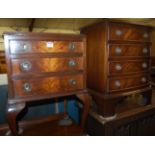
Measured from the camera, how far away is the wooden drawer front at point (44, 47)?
1.03m

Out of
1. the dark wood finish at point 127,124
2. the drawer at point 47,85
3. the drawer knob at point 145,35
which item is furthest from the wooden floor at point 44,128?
the drawer knob at point 145,35

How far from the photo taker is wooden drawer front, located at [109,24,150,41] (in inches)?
50.5

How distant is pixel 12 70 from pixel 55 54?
327 millimetres

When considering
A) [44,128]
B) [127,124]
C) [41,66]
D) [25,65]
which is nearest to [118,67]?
[127,124]

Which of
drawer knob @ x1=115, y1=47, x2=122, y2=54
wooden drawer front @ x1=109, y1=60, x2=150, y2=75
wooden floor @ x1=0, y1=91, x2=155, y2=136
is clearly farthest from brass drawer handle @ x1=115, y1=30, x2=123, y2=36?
wooden floor @ x1=0, y1=91, x2=155, y2=136

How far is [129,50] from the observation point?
1396 millimetres

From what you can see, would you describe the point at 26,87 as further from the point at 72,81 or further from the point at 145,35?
the point at 145,35

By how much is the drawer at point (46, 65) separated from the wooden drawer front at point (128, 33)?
365mm

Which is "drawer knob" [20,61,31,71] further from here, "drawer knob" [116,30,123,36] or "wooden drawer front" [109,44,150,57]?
"drawer knob" [116,30,123,36]

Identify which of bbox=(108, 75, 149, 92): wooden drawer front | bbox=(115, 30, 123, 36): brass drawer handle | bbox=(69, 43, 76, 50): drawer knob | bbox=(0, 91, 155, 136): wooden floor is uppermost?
bbox=(115, 30, 123, 36): brass drawer handle

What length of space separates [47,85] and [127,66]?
0.76m

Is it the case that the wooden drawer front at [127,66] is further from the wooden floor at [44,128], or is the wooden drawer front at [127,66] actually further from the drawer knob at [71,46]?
the wooden floor at [44,128]
